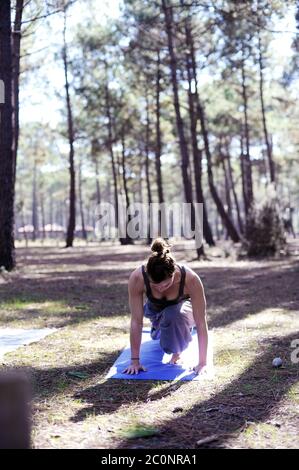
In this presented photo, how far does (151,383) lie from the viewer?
12.7 ft

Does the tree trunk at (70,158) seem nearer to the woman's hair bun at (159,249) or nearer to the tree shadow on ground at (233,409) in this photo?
the woman's hair bun at (159,249)

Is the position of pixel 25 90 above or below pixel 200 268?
above

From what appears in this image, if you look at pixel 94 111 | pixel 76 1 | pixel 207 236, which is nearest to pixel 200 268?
pixel 76 1

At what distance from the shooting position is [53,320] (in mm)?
6328

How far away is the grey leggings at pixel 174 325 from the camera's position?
4.16 metres

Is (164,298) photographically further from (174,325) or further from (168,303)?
(174,325)

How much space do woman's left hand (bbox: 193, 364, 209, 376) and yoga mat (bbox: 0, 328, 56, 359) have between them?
1.65 m

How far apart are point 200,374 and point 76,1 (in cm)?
1003

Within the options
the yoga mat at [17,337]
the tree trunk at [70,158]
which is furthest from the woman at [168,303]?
the tree trunk at [70,158]

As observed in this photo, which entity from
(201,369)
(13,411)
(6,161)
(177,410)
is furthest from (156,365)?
(6,161)

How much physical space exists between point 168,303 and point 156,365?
51 centimetres

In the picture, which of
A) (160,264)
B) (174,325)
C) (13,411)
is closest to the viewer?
(13,411)
